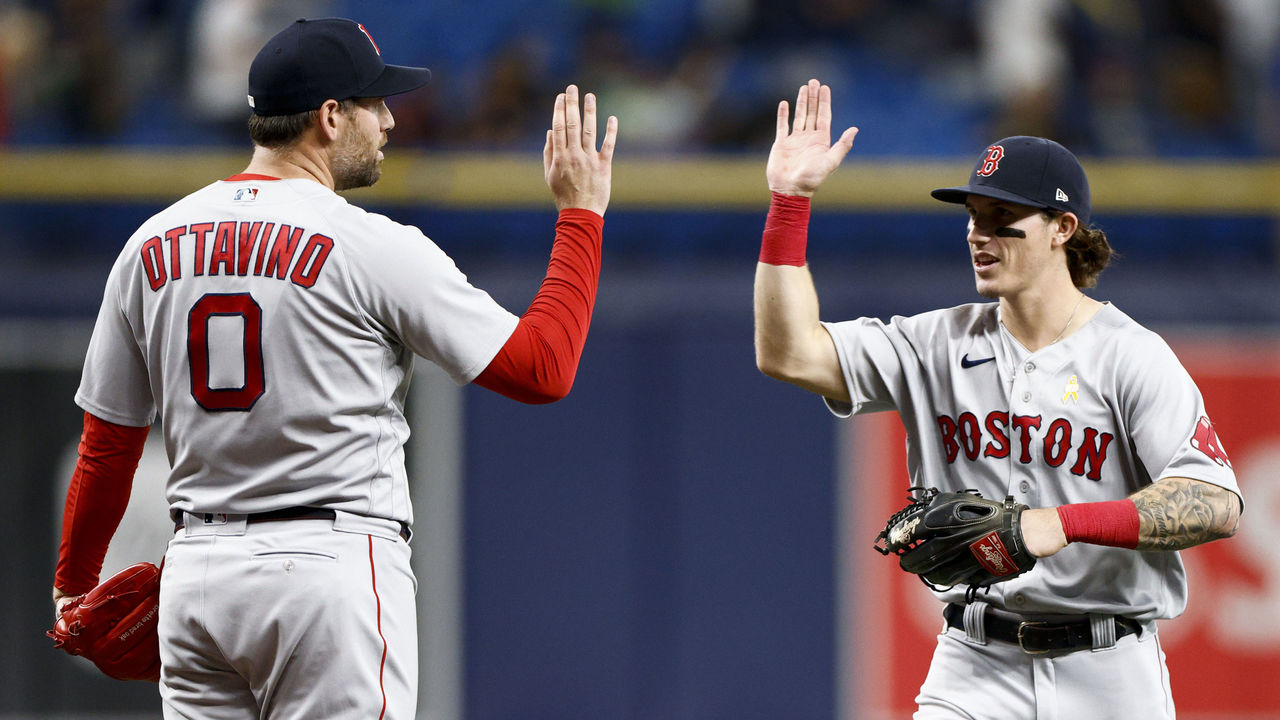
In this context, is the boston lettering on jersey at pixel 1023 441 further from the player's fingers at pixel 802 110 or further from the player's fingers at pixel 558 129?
the player's fingers at pixel 558 129

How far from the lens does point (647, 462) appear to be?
23.4ft

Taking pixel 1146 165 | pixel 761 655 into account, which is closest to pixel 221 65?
pixel 761 655

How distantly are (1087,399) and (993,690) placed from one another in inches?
28.2

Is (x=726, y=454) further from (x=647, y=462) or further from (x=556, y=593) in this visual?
(x=556, y=593)

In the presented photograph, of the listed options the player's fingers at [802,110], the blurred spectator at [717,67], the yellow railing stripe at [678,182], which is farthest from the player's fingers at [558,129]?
the blurred spectator at [717,67]

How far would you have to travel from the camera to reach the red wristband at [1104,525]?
9.92 ft

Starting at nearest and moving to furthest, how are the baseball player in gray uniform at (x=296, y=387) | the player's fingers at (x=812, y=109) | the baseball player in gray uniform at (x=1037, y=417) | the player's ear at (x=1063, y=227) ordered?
the baseball player in gray uniform at (x=296, y=387) < the baseball player in gray uniform at (x=1037, y=417) < the player's ear at (x=1063, y=227) < the player's fingers at (x=812, y=109)

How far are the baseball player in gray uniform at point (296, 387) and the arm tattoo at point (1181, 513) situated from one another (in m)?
1.29

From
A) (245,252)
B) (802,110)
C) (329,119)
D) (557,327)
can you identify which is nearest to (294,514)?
(245,252)

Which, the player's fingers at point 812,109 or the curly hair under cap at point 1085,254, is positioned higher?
the player's fingers at point 812,109

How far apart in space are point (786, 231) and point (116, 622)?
176 cm

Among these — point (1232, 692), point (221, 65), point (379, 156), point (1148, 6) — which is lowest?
point (1232, 692)

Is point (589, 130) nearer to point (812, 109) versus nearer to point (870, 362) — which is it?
point (812, 109)

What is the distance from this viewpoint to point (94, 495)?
118 inches
